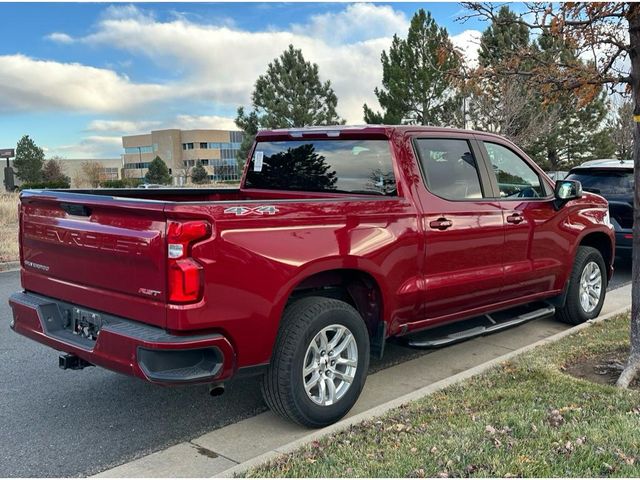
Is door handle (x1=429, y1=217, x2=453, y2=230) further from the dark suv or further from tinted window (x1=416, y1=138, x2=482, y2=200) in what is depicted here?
the dark suv

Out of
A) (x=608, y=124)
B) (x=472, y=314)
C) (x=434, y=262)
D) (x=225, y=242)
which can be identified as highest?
(x=608, y=124)

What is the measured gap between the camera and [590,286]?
6.62m

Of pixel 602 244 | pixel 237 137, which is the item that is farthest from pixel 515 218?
pixel 237 137

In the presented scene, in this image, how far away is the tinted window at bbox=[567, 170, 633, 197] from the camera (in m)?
9.26

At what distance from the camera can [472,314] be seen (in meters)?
5.25

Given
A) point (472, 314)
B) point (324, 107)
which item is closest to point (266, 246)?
point (472, 314)

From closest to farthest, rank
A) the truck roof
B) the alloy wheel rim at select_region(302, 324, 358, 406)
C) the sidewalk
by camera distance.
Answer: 1. the sidewalk
2. the alloy wheel rim at select_region(302, 324, 358, 406)
3. the truck roof

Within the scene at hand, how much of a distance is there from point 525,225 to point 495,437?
255cm

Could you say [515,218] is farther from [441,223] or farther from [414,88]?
[414,88]

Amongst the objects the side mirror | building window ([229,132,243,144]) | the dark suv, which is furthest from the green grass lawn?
building window ([229,132,243,144])

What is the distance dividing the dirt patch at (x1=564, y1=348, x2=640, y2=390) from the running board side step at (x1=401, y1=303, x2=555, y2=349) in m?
0.64

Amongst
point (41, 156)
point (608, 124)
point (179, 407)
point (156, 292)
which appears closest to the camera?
point (156, 292)

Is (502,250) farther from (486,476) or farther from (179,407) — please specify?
(179,407)

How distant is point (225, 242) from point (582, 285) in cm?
448
